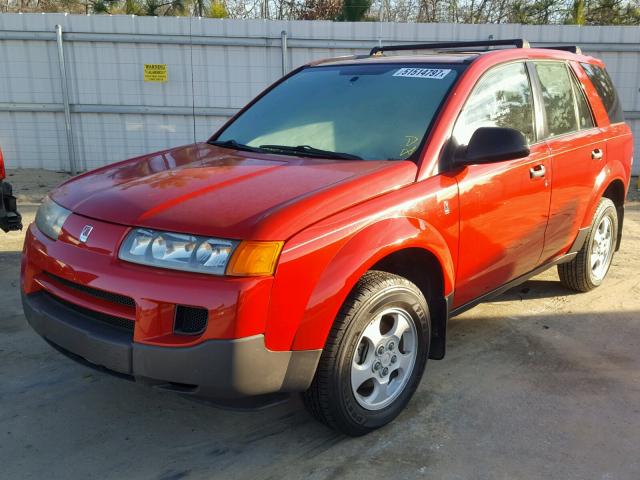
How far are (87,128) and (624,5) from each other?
19360 mm

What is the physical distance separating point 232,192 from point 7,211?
8.53ft

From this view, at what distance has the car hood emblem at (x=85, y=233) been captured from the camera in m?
2.58

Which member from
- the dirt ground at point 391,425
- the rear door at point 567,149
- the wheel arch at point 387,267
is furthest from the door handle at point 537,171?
the dirt ground at point 391,425

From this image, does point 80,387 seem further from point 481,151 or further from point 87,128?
point 87,128

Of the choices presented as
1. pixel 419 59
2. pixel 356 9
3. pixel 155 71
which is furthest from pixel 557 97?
pixel 356 9

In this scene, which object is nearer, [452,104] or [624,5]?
[452,104]

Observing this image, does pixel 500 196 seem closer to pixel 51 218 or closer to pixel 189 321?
pixel 189 321

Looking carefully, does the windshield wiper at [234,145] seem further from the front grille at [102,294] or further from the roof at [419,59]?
the front grille at [102,294]

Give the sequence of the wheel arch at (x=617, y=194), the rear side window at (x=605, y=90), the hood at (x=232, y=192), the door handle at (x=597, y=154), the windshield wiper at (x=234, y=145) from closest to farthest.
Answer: the hood at (x=232, y=192) < the windshield wiper at (x=234, y=145) < the door handle at (x=597, y=154) < the rear side window at (x=605, y=90) < the wheel arch at (x=617, y=194)

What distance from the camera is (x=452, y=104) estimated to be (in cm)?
318

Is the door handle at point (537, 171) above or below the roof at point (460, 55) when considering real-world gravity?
below

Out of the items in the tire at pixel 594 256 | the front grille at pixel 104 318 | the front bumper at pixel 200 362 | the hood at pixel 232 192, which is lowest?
Answer: the tire at pixel 594 256

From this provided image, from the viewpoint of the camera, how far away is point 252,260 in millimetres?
2299

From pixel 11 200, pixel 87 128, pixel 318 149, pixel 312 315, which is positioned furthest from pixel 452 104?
pixel 87 128
